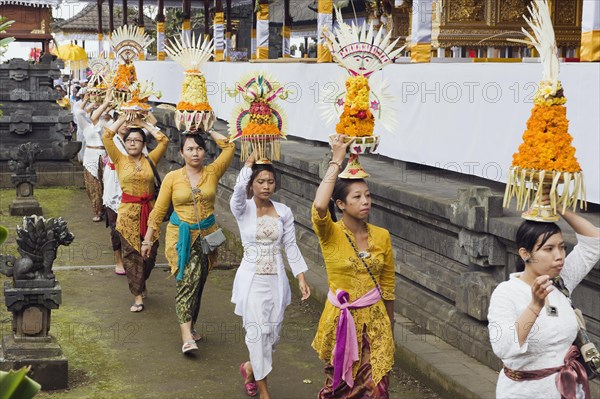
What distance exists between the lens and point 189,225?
810 cm

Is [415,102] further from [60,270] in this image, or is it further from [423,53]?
[60,270]

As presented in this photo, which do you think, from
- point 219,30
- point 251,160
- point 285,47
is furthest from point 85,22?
point 251,160

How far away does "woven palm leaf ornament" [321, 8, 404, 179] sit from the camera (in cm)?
582

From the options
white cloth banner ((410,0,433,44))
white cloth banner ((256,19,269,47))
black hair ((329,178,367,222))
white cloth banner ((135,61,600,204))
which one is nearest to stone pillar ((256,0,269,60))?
white cloth banner ((256,19,269,47))

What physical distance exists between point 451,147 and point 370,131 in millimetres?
2425

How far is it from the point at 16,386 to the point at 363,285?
13.0 ft

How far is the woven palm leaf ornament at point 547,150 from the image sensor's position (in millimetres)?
4355

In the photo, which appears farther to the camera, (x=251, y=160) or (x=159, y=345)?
(x=159, y=345)

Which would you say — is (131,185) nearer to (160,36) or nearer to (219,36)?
(219,36)

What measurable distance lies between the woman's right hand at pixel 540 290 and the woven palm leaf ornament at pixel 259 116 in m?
3.43

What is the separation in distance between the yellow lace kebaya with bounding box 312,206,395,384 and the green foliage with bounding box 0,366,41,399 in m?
3.78

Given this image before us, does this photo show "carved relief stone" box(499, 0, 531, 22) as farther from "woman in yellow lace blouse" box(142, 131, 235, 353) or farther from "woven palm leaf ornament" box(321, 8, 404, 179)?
"woven palm leaf ornament" box(321, 8, 404, 179)

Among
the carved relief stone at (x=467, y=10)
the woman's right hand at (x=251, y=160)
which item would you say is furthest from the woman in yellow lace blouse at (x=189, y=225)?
the carved relief stone at (x=467, y=10)

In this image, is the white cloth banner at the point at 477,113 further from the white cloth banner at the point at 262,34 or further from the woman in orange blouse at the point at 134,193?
the white cloth banner at the point at 262,34
